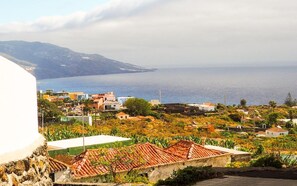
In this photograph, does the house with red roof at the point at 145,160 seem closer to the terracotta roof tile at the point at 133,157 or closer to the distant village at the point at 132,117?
the terracotta roof tile at the point at 133,157

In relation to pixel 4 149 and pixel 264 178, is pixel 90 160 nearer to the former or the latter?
pixel 264 178

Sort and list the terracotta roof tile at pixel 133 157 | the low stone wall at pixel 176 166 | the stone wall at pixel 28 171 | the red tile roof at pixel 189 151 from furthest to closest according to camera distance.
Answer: the red tile roof at pixel 189 151 → the low stone wall at pixel 176 166 → the terracotta roof tile at pixel 133 157 → the stone wall at pixel 28 171

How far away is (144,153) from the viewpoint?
18.5m

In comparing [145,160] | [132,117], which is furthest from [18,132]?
[132,117]

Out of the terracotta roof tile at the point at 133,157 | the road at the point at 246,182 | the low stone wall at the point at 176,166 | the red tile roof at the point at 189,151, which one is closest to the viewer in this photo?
the road at the point at 246,182

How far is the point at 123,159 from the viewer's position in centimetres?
1670

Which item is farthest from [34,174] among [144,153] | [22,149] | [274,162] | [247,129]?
[247,129]

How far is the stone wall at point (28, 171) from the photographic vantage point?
423 cm

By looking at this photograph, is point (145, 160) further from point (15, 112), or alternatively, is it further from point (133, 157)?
point (15, 112)

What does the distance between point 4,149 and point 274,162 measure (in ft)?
36.1

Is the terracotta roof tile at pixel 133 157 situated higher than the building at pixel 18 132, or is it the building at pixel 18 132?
the building at pixel 18 132

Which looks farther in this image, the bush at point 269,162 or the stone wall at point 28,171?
the bush at point 269,162

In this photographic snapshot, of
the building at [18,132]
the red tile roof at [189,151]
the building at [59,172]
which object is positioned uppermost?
the building at [18,132]

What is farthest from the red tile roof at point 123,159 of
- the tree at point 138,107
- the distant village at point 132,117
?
the tree at point 138,107
